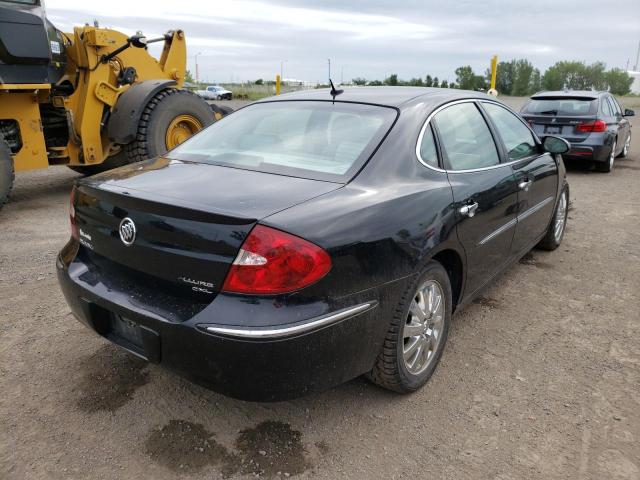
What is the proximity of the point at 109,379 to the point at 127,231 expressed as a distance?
3.31ft

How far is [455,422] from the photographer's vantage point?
2.59 m

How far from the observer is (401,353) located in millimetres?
2604

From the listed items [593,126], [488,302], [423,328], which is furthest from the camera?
[593,126]

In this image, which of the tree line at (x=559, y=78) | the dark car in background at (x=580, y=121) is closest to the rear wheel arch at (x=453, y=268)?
the dark car in background at (x=580, y=121)

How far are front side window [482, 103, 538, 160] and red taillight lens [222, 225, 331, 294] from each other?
229cm

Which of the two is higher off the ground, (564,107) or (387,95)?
(387,95)

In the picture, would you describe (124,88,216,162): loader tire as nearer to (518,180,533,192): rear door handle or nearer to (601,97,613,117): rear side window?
(518,180,533,192): rear door handle

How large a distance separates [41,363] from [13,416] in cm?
49

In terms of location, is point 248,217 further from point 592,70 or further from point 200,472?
point 592,70

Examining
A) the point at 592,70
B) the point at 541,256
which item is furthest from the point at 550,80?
the point at 541,256

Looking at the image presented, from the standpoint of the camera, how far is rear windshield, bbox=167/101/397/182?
8.79 feet

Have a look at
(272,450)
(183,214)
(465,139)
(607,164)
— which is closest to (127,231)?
(183,214)

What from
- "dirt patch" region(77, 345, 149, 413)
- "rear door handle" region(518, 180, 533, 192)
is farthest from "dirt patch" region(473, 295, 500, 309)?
"dirt patch" region(77, 345, 149, 413)

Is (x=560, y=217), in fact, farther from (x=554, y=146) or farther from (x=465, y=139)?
(x=465, y=139)
